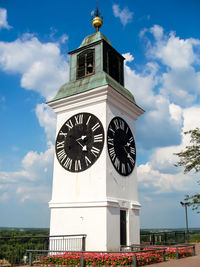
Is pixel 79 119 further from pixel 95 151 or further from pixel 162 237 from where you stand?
pixel 162 237

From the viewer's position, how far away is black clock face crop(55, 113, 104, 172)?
13.5m

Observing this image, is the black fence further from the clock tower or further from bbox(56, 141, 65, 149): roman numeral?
bbox(56, 141, 65, 149): roman numeral

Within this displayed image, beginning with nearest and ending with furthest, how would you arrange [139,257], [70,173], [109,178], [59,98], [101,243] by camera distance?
1. [139,257]
2. [101,243]
3. [109,178]
4. [70,173]
5. [59,98]

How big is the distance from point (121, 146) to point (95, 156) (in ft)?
5.91

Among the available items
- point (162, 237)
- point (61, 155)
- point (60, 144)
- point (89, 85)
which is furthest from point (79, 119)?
point (162, 237)

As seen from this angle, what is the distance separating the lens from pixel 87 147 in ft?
44.9

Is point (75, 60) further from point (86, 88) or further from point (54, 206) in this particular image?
point (54, 206)

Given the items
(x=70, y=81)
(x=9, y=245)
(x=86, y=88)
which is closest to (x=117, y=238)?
(x=9, y=245)

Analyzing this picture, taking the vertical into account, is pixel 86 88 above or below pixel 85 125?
above

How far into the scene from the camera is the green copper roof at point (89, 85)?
1419 centimetres

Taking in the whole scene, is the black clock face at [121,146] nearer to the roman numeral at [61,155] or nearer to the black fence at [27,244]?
the roman numeral at [61,155]

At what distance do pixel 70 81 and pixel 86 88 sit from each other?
191cm

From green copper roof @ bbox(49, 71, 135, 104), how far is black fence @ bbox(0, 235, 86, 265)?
7.02 metres

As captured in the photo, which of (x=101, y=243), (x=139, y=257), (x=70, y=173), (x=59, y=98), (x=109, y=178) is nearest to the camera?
(x=139, y=257)
